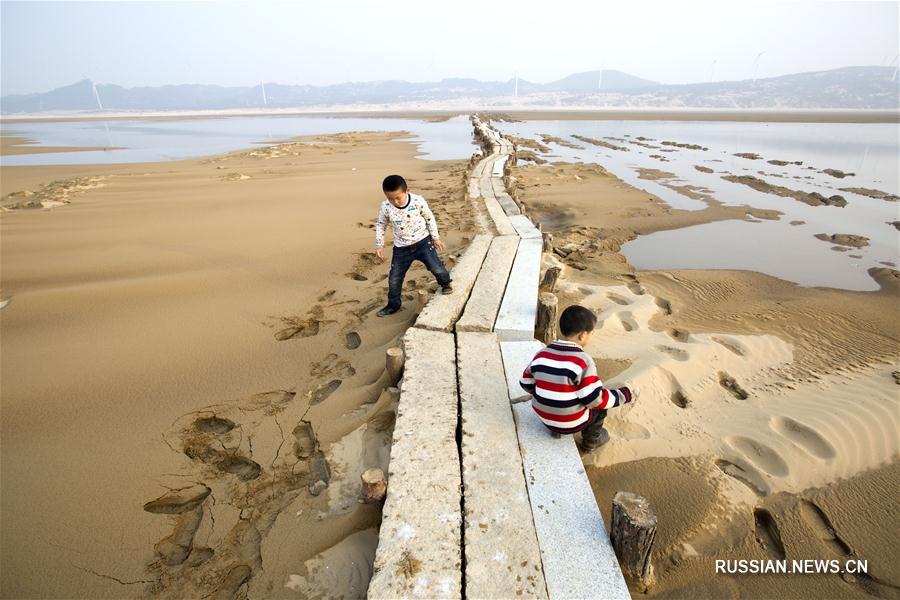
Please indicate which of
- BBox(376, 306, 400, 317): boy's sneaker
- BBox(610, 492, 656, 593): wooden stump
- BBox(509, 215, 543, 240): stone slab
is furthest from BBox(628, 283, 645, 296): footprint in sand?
BBox(610, 492, 656, 593): wooden stump

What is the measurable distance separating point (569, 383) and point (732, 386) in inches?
99.3

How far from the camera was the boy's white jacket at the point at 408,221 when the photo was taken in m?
4.69

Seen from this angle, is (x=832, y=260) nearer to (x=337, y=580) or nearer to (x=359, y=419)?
(x=359, y=419)

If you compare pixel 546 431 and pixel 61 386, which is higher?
pixel 546 431

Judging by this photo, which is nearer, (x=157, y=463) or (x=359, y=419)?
(x=157, y=463)

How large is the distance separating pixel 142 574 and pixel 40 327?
436cm

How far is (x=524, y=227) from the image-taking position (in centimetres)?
754

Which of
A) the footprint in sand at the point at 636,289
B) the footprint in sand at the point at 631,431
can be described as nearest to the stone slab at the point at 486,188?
the footprint in sand at the point at 636,289

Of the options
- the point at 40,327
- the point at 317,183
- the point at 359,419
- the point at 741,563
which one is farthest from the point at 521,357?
the point at 317,183

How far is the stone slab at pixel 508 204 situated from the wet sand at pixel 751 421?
2.17m

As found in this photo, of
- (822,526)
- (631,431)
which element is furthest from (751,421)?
(631,431)

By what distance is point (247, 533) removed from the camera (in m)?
2.65

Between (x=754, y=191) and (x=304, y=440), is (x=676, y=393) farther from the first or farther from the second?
(x=754, y=191)

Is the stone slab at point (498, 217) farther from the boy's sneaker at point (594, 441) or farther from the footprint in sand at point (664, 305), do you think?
the boy's sneaker at point (594, 441)
